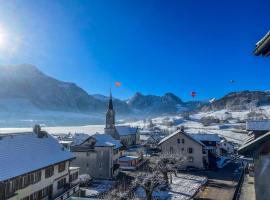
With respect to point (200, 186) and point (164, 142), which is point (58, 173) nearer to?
point (200, 186)

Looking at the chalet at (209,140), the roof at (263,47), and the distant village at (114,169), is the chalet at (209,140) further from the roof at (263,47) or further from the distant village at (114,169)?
the roof at (263,47)

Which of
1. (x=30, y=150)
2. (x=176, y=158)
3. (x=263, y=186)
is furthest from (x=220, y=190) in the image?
(x=263, y=186)

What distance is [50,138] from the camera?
138 ft

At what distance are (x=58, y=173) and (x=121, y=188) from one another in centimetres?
1329

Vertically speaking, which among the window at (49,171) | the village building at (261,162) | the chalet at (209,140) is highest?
the village building at (261,162)

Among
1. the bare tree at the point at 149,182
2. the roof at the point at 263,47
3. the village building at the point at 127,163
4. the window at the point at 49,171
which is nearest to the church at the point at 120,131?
the village building at the point at 127,163

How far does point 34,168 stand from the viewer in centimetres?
3209

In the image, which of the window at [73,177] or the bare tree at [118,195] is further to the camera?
the window at [73,177]

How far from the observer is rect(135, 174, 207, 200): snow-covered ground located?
144 feet

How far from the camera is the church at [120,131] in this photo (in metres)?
101

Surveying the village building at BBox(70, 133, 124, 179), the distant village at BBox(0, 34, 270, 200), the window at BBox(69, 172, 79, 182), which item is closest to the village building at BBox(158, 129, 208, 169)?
the distant village at BBox(0, 34, 270, 200)

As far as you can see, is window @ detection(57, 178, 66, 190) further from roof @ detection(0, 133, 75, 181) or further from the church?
the church

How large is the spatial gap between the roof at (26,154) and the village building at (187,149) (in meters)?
34.9

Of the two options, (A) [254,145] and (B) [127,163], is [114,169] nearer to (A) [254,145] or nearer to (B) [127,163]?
(B) [127,163]
